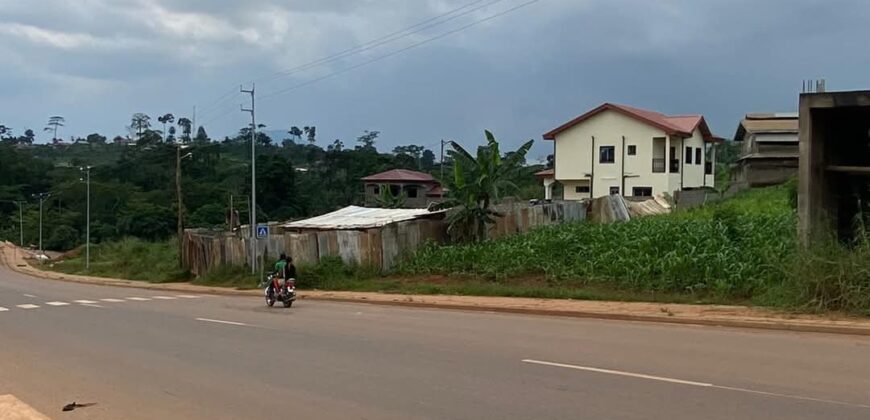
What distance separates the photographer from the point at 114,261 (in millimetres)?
67250

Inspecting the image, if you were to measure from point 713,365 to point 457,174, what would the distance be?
20460 mm

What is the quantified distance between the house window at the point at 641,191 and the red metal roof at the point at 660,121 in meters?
4.06

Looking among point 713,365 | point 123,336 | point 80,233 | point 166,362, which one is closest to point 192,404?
point 166,362

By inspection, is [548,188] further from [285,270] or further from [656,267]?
[656,267]

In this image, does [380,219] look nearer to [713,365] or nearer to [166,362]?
[166,362]

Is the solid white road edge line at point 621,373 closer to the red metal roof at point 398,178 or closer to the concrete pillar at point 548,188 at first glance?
the concrete pillar at point 548,188

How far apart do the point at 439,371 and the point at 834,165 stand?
12.2m

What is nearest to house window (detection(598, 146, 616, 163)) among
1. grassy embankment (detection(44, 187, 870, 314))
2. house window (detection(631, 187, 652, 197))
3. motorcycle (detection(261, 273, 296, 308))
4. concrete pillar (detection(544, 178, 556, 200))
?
house window (detection(631, 187, 652, 197))

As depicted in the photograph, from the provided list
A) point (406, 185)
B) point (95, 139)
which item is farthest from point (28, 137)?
point (406, 185)

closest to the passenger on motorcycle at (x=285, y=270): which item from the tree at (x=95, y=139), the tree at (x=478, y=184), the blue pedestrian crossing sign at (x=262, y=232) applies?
the tree at (x=478, y=184)

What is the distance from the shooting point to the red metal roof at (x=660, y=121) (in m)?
56.2

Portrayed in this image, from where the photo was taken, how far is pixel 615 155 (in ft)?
192

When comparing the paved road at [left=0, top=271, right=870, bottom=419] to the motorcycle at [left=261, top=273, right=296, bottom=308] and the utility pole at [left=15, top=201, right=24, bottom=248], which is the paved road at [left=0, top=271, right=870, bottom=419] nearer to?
the motorcycle at [left=261, top=273, right=296, bottom=308]

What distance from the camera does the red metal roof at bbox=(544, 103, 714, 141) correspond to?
184 feet
